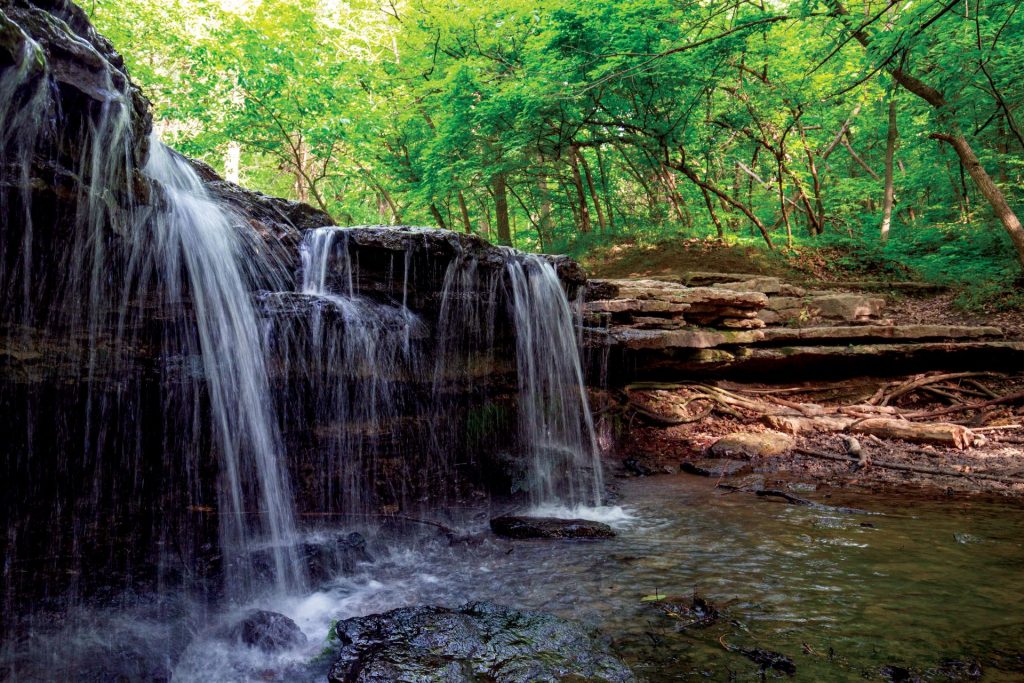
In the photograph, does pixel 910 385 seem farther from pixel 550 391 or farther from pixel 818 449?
pixel 550 391

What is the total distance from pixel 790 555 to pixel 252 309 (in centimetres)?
534

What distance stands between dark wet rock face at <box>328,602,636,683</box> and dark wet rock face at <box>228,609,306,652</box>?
0.31 metres

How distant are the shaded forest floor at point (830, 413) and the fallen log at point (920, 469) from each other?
0.01 m

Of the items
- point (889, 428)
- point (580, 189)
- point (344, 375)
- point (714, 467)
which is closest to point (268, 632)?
point (344, 375)

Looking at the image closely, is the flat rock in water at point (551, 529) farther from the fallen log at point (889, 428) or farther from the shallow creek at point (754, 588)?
the fallen log at point (889, 428)

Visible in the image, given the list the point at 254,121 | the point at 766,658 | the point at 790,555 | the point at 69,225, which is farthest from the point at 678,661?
the point at 254,121

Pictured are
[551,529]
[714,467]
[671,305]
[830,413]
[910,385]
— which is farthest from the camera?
[671,305]

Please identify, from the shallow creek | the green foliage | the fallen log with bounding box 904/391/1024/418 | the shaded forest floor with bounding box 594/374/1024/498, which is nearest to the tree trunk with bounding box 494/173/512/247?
the green foliage

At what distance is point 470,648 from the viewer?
3010mm

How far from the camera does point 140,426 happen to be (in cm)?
417

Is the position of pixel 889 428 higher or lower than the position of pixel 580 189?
lower

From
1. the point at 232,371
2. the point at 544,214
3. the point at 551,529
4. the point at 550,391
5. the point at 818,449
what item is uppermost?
the point at 544,214

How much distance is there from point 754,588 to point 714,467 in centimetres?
385

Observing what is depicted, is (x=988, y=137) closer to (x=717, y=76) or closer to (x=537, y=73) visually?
(x=717, y=76)
